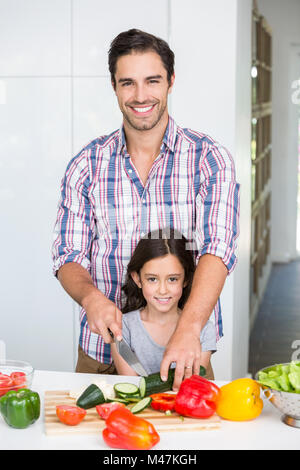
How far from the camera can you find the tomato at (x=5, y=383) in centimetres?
165

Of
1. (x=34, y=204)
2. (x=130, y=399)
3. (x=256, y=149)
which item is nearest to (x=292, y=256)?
(x=256, y=149)

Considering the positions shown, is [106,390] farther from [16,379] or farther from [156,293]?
[156,293]

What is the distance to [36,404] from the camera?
1.54m

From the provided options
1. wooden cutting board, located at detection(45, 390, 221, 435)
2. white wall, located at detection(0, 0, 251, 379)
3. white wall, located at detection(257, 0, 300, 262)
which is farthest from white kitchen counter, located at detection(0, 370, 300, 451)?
white wall, located at detection(257, 0, 300, 262)

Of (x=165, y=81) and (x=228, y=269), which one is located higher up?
(x=165, y=81)

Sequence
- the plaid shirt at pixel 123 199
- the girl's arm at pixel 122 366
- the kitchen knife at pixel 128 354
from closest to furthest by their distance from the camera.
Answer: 1. the kitchen knife at pixel 128 354
2. the girl's arm at pixel 122 366
3. the plaid shirt at pixel 123 199

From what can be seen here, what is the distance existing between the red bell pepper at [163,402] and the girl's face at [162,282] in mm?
550

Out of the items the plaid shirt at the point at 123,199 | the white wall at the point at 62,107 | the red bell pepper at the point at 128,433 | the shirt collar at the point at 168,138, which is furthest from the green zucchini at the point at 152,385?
the white wall at the point at 62,107

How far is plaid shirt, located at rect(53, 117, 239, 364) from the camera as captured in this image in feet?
6.98

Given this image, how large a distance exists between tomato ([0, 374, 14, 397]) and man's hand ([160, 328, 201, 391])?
1.24 feet

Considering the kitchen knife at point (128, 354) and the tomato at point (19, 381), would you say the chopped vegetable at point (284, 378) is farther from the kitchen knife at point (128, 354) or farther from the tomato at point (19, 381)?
the tomato at point (19, 381)

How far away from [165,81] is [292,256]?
6153 millimetres

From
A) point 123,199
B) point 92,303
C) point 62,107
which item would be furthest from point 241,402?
point 62,107

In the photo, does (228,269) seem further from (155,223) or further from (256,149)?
(256,149)
